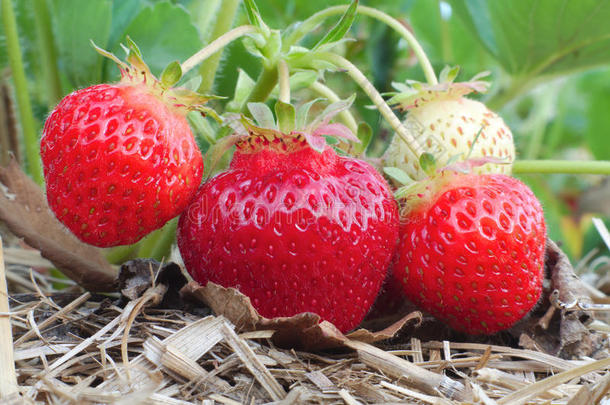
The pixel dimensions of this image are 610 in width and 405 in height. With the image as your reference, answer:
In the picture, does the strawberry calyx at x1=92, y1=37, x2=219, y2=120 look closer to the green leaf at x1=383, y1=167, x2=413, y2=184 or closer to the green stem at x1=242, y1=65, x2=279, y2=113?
the green stem at x1=242, y1=65, x2=279, y2=113

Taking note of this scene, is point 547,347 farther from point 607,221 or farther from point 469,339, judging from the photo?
point 607,221

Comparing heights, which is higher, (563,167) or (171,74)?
(171,74)

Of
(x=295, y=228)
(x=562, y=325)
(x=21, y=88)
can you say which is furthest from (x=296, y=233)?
(x=21, y=88)

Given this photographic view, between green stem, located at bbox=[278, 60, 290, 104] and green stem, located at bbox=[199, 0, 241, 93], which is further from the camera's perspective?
green stem, located at bbox=[199, 0, 241, 93]

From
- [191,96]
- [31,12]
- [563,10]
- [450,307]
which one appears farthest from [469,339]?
[31,12]

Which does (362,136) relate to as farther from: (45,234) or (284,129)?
(45,234)

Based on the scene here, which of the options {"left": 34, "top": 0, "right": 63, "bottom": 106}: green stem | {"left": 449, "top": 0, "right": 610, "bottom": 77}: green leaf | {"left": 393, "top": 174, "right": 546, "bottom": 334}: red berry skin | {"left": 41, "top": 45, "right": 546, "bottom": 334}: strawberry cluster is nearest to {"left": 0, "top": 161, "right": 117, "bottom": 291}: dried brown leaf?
{"left": 41, "top": 45, "right": 546, "bottom": 334}: strawberry cluster

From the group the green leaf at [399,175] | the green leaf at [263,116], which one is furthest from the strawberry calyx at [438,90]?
the green leaf at [263,116]

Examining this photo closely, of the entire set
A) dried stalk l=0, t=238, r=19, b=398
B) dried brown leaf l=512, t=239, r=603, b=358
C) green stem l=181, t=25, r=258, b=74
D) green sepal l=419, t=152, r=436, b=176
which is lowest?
dried brown leaf l=512, t=239, r=603, b=358

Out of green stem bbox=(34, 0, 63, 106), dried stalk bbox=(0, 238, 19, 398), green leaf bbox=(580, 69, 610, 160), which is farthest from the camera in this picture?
green leaf bbox=(580, 69, 610, 160)
